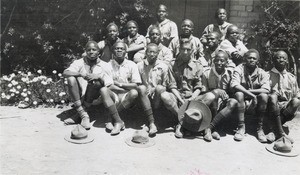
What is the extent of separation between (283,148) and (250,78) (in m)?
1.07

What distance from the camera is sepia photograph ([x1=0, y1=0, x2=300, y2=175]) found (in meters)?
4.03

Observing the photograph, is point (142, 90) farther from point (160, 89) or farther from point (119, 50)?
point (119, 50)

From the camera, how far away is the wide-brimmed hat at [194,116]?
4637mm

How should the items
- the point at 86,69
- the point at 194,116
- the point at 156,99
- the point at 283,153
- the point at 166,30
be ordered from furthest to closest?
the point at 166,30
the point at 86,69
the point at 156,99
the point at 194,116
the point at 283,153

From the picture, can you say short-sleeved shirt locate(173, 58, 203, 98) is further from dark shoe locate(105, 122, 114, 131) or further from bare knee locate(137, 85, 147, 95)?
dark shoe locate(105, 122, 114, 131)

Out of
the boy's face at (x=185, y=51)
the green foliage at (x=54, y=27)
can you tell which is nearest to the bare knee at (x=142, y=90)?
the boy's face at (x=185, y=51)

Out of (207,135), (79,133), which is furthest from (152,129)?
(79,133)

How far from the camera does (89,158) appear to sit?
3963 millimetres

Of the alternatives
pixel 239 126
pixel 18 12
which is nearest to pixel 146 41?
pixel 239 126

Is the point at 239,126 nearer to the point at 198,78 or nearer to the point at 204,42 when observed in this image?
the point at 198,78

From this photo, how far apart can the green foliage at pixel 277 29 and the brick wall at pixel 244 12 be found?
126 mm

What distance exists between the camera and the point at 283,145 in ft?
14.3

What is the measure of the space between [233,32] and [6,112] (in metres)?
3.79

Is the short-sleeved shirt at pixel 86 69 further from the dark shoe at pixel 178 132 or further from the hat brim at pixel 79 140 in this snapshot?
the dark shoe at pixel 178 132
